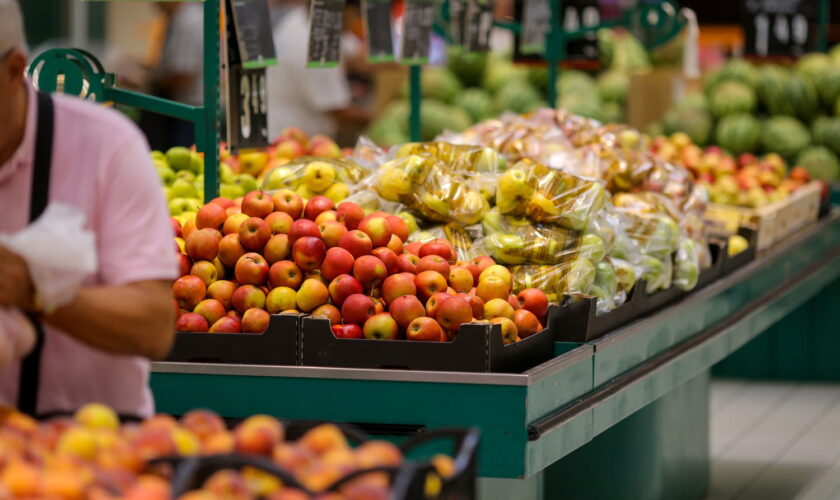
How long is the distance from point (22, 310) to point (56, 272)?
0.32ft

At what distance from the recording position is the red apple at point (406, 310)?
2.83m

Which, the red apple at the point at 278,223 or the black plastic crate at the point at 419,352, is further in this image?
the red apple at the point at 278,223

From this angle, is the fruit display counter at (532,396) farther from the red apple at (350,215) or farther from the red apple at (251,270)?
the red apple at (350,215)

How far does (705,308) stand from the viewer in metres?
3.96

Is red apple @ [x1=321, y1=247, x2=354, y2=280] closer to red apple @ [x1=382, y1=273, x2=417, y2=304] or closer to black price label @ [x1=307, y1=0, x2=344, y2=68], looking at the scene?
red apple @ [x1=382, y1=273, x2=417, y2=304]

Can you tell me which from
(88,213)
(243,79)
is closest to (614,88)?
(243,79)

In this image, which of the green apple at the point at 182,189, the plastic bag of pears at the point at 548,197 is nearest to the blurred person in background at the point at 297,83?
the green apple at the point at 182,189

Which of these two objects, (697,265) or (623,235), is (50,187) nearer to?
(623,235)

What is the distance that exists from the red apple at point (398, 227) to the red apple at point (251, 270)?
361 mm

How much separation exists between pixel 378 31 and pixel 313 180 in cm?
124

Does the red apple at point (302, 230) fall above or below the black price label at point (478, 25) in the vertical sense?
below

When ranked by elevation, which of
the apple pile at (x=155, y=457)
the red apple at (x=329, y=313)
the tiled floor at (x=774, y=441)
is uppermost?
the apple pile at (x=155, y=457)

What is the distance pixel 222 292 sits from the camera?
117 inches

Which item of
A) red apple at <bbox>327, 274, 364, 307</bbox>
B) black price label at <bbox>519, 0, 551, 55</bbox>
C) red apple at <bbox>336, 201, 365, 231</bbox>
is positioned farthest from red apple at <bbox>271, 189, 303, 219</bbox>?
black price label at <bbox>519, 0, 551, 55</bbox>
